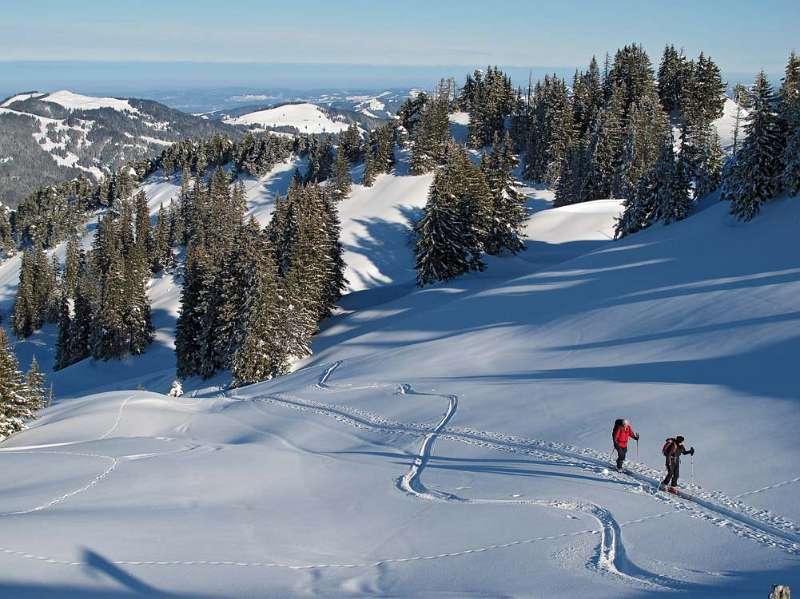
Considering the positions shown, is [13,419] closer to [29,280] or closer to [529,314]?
[529,314]

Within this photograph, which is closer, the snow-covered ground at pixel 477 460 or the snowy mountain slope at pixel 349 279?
the snow-covered ground at pixel 477 460

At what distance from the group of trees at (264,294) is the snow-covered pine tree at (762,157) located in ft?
94.3

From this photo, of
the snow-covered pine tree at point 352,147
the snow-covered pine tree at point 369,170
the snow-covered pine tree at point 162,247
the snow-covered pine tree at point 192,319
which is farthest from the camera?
the snow-covered pine tree at point 352,147

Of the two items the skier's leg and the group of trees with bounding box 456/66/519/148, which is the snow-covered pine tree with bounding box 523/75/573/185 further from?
the skier's leg

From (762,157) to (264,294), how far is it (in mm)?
31949

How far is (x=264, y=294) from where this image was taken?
3944 centimetres

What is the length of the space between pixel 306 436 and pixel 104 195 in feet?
496

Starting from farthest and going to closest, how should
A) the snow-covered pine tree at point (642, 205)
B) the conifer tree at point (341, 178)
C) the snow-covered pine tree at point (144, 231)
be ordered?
the snow-covered pine tree at point (144, 231) → the conifer tree at point (341, 178) → the snow-covered pine tree at point (642, 205)

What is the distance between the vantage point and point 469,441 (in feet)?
62.5

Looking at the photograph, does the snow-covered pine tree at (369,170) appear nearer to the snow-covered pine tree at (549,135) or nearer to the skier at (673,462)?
the snow-covered pine tree at (549,135)

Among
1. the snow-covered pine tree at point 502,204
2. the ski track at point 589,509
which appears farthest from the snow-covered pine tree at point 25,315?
the ski track at point 589,509

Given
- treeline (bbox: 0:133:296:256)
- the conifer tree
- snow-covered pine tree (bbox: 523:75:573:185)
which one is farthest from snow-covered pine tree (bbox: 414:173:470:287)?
treeline (bbox: 0:133:296:256)

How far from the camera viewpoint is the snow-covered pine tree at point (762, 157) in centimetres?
3900

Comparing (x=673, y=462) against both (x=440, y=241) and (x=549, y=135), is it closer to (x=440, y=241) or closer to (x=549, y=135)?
(x=440, y=241)
